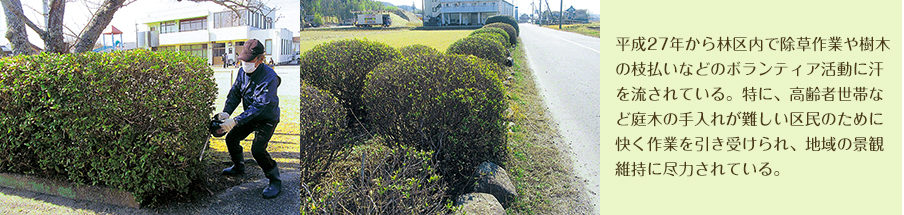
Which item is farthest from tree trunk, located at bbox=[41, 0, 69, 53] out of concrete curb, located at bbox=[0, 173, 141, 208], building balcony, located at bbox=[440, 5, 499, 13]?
building balcony, located at bbox=[440, 5, 499, 13]

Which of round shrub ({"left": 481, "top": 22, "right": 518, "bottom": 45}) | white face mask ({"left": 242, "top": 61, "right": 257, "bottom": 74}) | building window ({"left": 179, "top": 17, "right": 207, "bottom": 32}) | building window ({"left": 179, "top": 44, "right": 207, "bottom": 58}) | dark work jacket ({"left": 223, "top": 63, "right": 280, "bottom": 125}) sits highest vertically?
round shrub ({"left": 481, "top": 22, "right": 518, "bottom": 45})

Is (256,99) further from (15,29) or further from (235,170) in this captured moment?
(15,29)

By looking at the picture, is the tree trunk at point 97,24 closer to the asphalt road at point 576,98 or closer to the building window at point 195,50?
the building window at point 195,50

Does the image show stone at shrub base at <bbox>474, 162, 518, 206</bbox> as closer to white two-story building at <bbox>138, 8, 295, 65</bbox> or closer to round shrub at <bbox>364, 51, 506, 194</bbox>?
round shrub at <bbox>364, 51, 506, 194</bbox>

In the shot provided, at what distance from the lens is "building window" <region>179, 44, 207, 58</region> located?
3.03 metres

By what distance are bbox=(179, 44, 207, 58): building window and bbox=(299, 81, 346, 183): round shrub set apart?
Result: 0.61 metres

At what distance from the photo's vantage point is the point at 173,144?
2875mm

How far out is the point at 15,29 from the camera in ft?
13.5

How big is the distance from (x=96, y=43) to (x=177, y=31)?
1.55 m

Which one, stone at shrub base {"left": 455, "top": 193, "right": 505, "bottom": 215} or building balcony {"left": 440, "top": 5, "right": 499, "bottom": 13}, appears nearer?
stone at shrub base {"left": 455, "top": 193, "right": 505, "bottom": 215}

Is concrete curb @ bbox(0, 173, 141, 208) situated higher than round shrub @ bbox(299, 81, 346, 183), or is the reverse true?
round shrub @ bbox(299, 81, 346, 183)

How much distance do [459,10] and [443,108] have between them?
4.69 metres

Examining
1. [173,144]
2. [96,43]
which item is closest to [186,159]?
[173,144]

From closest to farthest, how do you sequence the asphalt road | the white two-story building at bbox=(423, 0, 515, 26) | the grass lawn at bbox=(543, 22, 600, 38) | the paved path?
1. the paved path
2. the asphalt road
3. the white two-story building at bbox=(423, 0, 515, 26)
4. the grass lawn at bbox=(543, 22, 600, 38)
